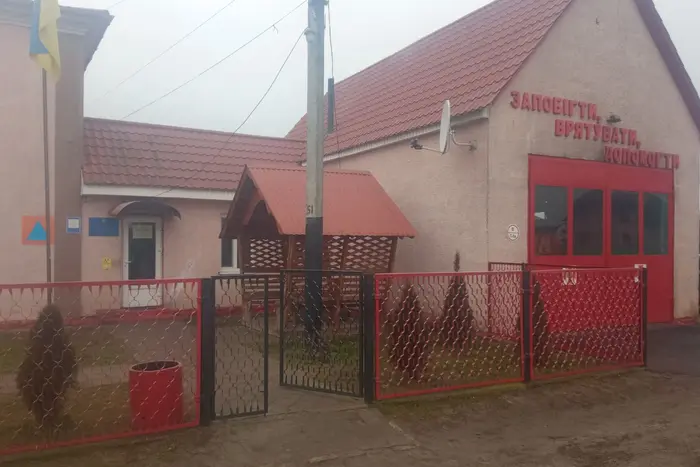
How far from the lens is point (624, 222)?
11.2 meters

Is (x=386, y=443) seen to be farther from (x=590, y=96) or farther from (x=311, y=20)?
(x=590, y=96)

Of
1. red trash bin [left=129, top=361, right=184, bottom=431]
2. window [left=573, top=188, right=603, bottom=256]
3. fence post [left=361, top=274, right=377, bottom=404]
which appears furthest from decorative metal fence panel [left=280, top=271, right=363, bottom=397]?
window [left=573, top=188, right=603, bottom=256]

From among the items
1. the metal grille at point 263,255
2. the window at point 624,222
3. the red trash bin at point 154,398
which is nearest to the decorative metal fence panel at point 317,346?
the red trash bin at point 154,398

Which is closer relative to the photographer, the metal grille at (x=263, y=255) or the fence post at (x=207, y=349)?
the fence post at (x=207, y=349)

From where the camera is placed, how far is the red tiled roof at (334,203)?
9570 mm

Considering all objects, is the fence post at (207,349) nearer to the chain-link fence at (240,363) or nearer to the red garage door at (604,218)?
the chain-link fence at (240,363)

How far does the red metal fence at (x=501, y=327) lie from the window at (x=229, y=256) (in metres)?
7.85

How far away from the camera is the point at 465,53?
11953mm

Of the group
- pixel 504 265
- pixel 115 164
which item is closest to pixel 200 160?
pixel 115 164

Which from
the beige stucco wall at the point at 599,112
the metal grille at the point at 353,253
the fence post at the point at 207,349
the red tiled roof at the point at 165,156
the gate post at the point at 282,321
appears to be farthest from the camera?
the red tiled roof at the point at 165,156

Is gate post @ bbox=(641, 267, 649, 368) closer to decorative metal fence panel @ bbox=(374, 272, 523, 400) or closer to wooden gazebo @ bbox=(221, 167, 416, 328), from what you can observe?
decorative metal fence panel @ bbox=(374, 272, 523, 400)

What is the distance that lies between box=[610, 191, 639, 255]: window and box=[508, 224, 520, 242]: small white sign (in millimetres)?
2324

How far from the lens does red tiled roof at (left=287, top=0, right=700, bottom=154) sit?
10133 millimetres

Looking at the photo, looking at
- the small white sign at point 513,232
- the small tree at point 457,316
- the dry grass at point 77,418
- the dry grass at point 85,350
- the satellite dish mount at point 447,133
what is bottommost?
the dry grass at point 77,418
